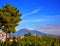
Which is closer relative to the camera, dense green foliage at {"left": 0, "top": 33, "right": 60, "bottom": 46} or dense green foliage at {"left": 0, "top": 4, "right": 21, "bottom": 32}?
dense green foliage at {"left": 0, "top": 33, "right": 60, "bottom": 46}

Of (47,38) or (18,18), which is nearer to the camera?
(47,38)

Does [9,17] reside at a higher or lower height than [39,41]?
higher

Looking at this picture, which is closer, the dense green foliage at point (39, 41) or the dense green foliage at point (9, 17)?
the dense green foliage at point (39, 41)

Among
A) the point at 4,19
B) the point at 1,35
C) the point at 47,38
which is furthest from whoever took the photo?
the point at 1,35

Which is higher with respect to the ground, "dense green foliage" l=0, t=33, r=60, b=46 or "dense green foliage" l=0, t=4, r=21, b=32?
"dense green foliage" l=0, t=4, r=21, b=32

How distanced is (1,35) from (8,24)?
20.5 feet

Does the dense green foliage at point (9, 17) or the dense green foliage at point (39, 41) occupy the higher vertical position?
the dense green foliage at point (9, 17)

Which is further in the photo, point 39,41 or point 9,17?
point 9,17

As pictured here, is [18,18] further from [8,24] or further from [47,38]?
[47,38]

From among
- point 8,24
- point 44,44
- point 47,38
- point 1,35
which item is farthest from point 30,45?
point 1,35

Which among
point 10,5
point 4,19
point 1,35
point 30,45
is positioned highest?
point 10,5

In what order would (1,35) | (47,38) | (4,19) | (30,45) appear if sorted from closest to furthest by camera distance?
(30,45) → (47,38) → (4,19) → (1,35)

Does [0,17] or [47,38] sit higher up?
[0,17]

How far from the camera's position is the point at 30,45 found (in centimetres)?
2512
